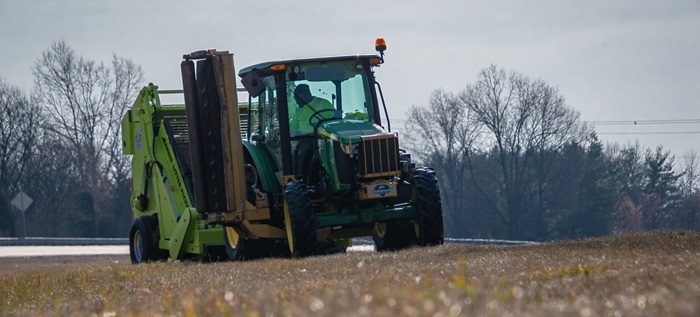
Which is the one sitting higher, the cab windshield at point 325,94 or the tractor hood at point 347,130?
the cab windshield at point 325,94

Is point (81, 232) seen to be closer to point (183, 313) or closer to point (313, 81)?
point (313, 81)

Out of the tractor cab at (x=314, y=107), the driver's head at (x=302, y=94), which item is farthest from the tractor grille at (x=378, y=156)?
the driver's head at (x=302, y=94)

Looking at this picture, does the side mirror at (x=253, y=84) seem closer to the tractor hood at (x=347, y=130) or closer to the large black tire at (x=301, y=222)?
the tractor hood at (x=347, y=130)

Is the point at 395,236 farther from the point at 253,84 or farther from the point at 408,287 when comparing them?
the point at 408,287

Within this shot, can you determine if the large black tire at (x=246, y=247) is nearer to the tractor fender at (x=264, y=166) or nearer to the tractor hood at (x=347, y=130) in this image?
the tractor fender at (x=264, y=166)

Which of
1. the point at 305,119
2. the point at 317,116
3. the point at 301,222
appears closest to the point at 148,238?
the point at 305,119

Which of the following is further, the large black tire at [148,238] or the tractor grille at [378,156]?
the large black tire at [148,238]

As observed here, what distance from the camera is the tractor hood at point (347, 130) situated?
15.2m

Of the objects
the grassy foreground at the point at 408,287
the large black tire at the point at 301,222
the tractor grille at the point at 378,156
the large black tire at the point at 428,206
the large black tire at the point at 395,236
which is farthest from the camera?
the large black tire at the point at 395,236

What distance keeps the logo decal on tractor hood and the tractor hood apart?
650mm

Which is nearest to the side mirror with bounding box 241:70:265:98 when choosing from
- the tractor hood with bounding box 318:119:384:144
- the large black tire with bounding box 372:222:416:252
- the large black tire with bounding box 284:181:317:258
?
the tractor hood with bounding box 318:119:384:144

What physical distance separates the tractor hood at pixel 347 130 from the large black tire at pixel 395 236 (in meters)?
1.51

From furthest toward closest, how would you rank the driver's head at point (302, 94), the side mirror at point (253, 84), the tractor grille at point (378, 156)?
the side mirror at point (253, 84), the driver's head at point (302, 94), the tractor grille at point (378, 156)

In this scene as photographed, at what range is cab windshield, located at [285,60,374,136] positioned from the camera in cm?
1588
